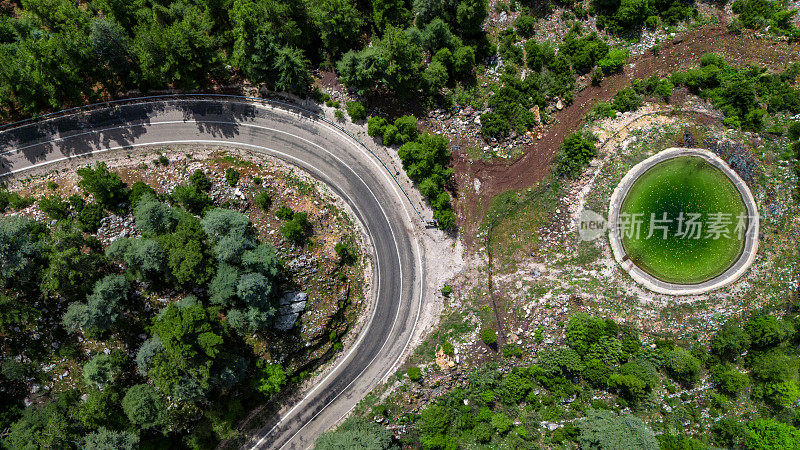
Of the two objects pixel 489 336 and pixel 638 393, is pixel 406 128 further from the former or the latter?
pixel 638 393

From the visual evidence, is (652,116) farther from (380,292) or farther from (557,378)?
(380,292)

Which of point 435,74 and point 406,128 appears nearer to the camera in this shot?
point 435,74

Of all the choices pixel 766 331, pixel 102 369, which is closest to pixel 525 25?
pixel 766 331

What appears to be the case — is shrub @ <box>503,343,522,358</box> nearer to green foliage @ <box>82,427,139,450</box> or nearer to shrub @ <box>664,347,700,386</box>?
shrub @ <box>664,347,700,386</box>

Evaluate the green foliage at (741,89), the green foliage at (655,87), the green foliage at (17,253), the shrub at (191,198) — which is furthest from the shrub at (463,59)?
the green foliage at (17,253)

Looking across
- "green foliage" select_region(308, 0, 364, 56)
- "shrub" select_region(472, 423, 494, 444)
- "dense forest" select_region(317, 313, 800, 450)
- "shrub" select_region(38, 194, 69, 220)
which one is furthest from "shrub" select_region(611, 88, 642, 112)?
"shrub" select_region(38, 194, 69, 220)

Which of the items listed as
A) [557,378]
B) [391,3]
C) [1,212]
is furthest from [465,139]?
[1,212]
